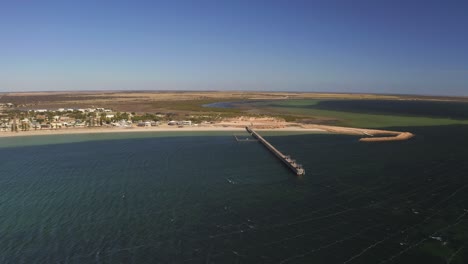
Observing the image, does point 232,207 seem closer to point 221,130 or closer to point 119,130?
point 221,130

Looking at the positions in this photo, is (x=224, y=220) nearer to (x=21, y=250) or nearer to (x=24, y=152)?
(x=21, y=250)

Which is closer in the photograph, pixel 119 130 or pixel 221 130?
pixel 119 130

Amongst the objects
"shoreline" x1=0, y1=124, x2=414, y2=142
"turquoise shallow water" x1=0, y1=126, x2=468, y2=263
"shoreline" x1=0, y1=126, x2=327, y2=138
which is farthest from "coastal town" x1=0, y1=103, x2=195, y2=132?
"turquoise shallow water" x1=0, y1=126, x2=468, y2=263

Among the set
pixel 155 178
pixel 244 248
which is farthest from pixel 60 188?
pixel 244 248

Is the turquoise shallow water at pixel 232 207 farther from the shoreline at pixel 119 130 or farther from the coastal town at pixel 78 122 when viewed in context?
the coastal town at pixel 78 122

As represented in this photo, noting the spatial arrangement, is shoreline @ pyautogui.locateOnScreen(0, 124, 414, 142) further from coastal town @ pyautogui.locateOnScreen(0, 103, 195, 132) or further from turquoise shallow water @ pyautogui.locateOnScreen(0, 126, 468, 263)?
turquoise shallow water @ pyautogui.locateOnScreen(0, 126, 468, 263)

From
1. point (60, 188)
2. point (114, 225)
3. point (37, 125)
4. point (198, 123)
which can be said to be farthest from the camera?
point (198, 123)

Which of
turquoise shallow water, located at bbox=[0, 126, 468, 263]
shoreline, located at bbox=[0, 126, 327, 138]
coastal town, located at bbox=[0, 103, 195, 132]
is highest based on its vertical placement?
coastal town, located at bbox=[0, 103, 195, 132]

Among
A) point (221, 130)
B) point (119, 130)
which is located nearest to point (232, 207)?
point (221, 130)

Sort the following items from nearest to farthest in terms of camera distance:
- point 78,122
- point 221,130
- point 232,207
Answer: point 232,207 < point 221,130 < point 78,122
